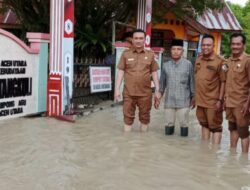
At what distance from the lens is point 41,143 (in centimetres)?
735

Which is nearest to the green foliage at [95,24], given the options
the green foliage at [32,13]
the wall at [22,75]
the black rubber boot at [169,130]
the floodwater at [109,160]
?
the green foliage at [32,13]

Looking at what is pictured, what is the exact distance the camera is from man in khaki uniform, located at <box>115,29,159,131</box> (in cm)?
827

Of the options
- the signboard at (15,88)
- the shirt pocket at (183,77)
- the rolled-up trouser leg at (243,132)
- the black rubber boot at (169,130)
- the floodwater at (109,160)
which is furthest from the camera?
the signboard at (15,88)

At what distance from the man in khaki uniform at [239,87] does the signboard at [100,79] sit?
563 centimetres

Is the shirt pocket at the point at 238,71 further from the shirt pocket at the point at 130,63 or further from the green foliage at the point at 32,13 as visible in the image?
the green foliage at the point at 32,13

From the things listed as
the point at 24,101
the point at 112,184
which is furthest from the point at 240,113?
the point at 24,101

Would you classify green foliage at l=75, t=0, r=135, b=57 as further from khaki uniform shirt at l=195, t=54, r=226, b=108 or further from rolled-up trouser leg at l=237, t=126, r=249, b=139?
rolled-up trouser leg at l=237, t=126, r=249, b=139

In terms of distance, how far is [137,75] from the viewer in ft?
27.1

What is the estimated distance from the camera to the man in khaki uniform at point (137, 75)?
8.27 m

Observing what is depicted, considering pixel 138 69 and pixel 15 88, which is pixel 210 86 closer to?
pixel 138 69

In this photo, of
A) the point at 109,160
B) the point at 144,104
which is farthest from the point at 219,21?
the point at 109,160

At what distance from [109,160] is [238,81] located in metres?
2.19

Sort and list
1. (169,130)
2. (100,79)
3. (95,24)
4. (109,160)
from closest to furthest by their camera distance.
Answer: (109,160) → (169,130) → (100,79) → (95,24)

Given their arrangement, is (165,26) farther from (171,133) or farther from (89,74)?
(171,133)
